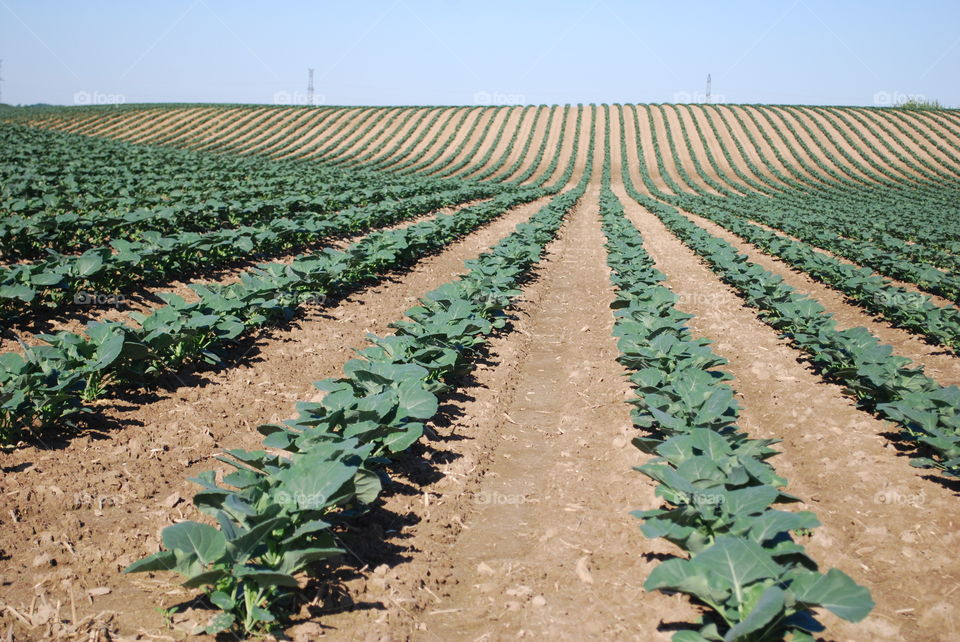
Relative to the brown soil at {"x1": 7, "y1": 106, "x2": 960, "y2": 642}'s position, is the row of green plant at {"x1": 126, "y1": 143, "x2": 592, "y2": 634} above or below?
above

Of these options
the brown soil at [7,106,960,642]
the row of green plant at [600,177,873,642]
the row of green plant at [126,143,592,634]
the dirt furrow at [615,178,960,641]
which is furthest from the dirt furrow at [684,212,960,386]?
the row of green plant at [126,143,592,634]

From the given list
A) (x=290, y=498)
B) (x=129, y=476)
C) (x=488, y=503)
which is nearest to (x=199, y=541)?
(x=290, y=498)

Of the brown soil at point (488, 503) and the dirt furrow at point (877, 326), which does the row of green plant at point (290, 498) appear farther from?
the dirt furrow at point (877, 326)

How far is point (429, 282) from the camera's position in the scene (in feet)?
36.7

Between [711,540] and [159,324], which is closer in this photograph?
[711,540]

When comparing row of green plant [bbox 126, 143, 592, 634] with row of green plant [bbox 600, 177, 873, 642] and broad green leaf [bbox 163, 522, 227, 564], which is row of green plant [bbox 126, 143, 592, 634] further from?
row of green plant [bbox 600, 177, 873, 642]

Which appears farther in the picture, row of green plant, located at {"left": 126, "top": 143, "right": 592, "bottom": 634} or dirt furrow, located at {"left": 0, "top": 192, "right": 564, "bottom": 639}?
dirt furrow, located at {"left": 0, "top": 192, "right": 564, "bottom": 639}

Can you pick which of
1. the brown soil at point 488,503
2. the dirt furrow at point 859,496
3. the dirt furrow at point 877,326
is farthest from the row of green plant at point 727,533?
the dirt furrow at point 877,326

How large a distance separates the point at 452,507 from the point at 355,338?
4.00 m

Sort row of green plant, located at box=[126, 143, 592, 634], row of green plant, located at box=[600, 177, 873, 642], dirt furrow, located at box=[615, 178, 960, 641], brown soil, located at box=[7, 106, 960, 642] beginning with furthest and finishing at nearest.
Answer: dirt furrow, located at box=[615, 178, 960, 641] → brown soil, located at box=[7, 106, 960, 642] → row of green plant, located at box=[126, 143, 592, 634] → row of green plant, located at box=[600, 177, 873, 642]

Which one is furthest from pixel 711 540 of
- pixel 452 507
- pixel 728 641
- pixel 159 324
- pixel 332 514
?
pixel 159 324

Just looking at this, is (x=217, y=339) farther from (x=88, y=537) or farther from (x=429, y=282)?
(x=429, y=282)

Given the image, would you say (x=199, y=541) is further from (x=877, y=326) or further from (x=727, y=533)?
(x=877, y=326)

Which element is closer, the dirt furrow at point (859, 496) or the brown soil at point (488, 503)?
the brown soil at point (488, 503)
